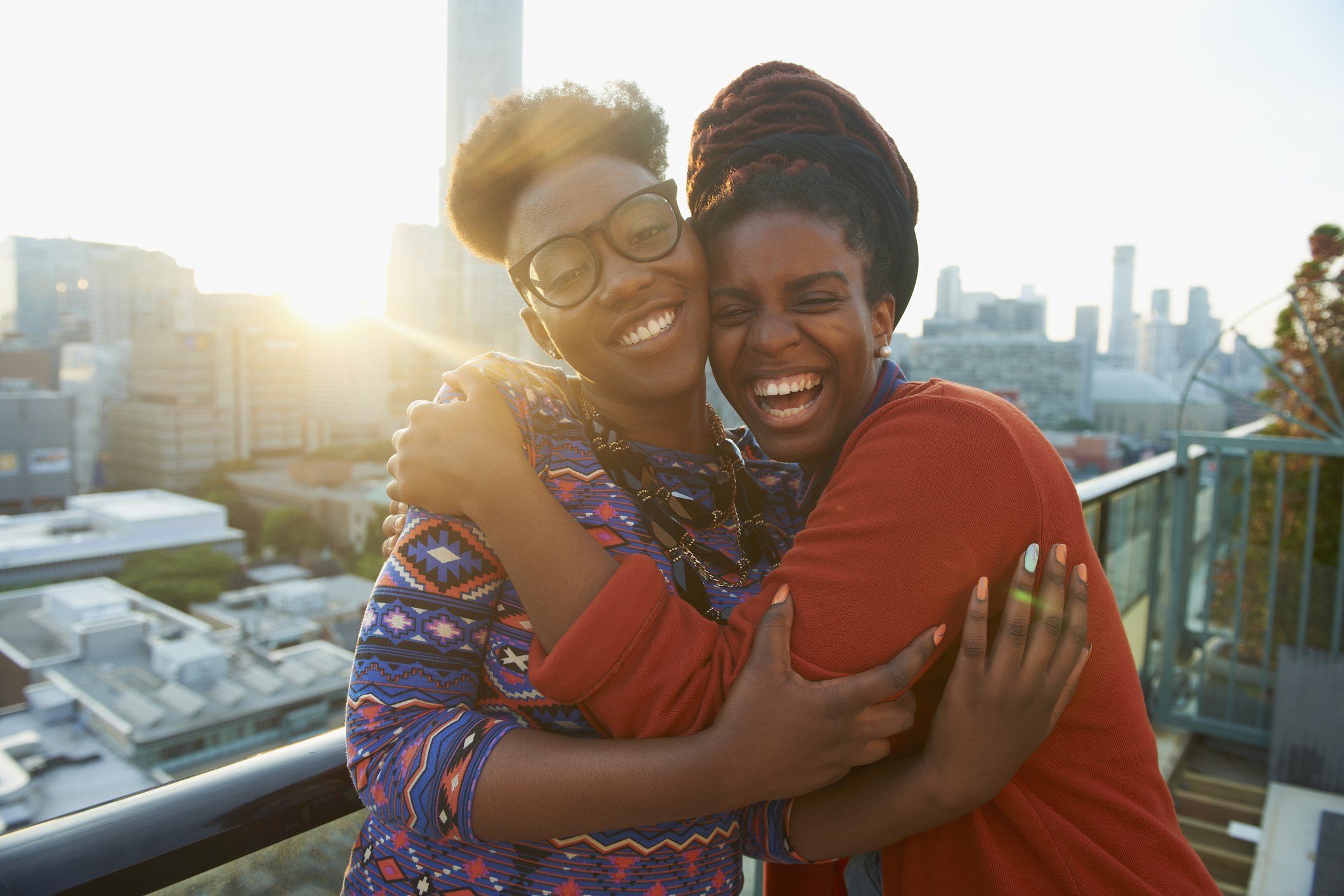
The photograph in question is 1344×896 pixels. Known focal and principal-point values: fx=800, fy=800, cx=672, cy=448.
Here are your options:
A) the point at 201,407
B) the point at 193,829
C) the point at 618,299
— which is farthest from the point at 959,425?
the point at 201,407

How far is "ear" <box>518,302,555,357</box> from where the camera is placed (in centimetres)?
137

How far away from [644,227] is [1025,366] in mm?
46188

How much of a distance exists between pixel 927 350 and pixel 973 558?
144 feet

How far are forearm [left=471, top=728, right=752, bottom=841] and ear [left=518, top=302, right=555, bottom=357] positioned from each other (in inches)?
27.1

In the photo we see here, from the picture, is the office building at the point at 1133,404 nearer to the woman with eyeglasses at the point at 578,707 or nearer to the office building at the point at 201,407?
the woman with eyeglasses at the point at 578,707

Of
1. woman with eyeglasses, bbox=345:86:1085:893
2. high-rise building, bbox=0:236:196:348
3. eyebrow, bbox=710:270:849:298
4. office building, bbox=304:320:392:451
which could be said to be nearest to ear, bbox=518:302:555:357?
woman with eyeglasses, bbox=345:86:1085:893

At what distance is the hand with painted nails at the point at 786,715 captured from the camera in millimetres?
895

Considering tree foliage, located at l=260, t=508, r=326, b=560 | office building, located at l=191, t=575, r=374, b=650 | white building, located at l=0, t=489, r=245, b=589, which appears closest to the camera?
office building, located at l=191, t=575, r=374, b=650

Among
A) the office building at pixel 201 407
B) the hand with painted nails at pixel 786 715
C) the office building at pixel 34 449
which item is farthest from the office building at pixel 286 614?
the hand with painted nails at pixel 786 715

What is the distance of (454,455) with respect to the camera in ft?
3.21

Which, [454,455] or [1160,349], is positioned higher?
[1160,349]

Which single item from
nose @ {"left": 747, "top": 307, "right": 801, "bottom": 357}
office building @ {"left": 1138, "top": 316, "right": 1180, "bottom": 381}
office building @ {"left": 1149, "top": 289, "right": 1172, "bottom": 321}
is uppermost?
office building @ {"left": 1149, "top": 289, "right": 1172, "bottom": 321}

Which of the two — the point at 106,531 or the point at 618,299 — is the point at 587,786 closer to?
the point at 618,299

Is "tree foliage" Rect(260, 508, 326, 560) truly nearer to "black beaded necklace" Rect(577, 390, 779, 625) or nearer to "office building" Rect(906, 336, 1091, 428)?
"office building" Rect(906, 336, 1091, 428)
